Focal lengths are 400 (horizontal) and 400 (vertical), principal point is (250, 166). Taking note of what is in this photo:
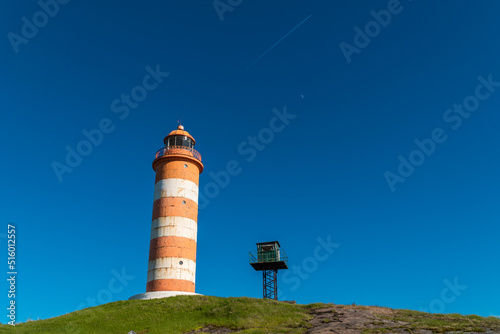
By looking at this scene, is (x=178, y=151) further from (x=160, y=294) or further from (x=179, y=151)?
(x=160, y=294)

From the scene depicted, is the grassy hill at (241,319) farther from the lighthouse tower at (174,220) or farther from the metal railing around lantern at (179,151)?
the metal railing around lantern at (179,151)

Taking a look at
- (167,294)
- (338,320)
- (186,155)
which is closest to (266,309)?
(338,320)

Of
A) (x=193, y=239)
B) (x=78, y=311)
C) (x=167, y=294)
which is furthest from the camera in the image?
(x=193, y=239)

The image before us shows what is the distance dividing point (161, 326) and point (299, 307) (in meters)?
9.81

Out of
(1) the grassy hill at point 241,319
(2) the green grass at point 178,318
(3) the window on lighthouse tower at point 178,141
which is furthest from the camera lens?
(3) the window on lighthouse tower at point 178,141

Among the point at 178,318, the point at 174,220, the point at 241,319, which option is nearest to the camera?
the point at 241,319

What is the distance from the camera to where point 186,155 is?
1551 inches

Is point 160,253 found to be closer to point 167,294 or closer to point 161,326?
point 167,294

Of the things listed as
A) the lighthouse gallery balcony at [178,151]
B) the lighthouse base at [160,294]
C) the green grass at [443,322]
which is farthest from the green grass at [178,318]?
the lighthouse gallery balcony at [178,151]

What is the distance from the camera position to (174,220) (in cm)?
3656

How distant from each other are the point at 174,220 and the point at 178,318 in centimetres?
1090

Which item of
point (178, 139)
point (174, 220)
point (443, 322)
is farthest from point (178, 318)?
point (178, 139)

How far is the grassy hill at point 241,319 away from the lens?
21750 millimetres

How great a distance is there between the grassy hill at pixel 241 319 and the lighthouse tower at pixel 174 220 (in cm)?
311
